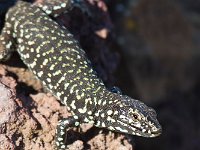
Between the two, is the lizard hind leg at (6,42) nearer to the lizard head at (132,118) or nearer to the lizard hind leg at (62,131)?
the lizard hind leg at (62,131)

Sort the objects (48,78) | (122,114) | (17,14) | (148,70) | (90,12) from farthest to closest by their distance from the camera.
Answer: (148,70) < (90,12) < (17,14) < (48,78) < (122,114)

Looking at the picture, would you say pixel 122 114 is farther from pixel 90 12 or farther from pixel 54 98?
pixel 90 12

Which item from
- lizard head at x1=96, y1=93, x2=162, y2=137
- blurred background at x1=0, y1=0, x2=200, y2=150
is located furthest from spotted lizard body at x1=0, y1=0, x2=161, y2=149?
blurred background at x1=0, y1=0, x2=200, y2=150

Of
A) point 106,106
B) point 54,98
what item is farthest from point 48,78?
point 106,106

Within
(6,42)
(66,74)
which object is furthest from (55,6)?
(66,74)

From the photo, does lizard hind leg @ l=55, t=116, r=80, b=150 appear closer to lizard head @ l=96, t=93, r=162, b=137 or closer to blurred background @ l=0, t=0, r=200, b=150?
lizard head @ l=96, t=93, r=162, b=137

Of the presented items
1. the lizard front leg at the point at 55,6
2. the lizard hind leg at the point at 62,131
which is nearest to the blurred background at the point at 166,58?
the lizard front leg at the point at 55,6

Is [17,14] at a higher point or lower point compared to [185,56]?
higher
